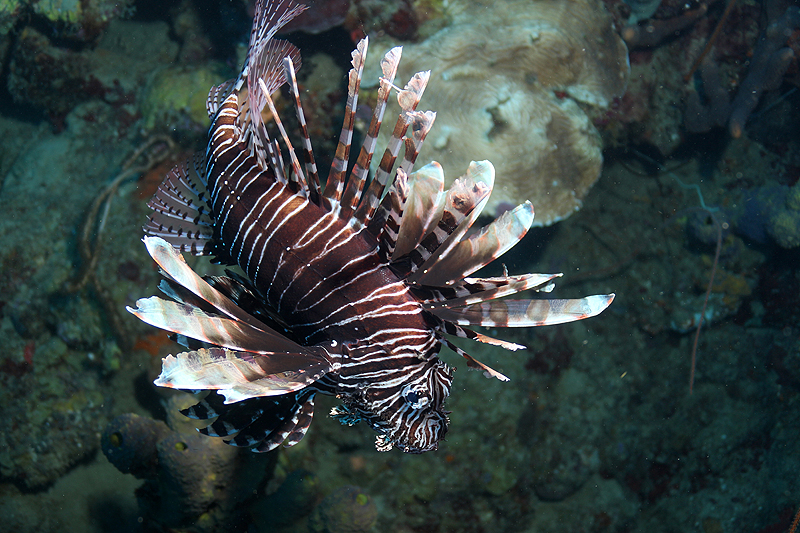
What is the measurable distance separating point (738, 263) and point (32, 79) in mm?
9225

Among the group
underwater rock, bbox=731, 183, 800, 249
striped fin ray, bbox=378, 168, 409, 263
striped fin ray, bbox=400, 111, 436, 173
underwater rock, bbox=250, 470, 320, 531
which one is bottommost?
underwater rock, bbox=731, 183, 800, 249

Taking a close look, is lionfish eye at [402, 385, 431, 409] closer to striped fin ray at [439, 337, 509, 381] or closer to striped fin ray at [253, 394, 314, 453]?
striped fin ray at [439, 337, 509, 381]

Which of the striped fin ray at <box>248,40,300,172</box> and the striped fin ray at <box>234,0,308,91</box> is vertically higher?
the striped fin ray at <box>234,0,308,91</box>

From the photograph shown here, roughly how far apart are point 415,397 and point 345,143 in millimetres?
1100

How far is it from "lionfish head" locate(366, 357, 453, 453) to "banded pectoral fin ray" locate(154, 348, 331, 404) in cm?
35

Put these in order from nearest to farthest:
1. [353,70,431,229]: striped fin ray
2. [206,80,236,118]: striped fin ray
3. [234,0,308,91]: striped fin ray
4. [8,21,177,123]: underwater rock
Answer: [353,70,431,229]: striped fin ray < [234,0,308,91]: striped fin ray < [206,80,236,118]: striped fin ray < [8,21,177,123]: underwater rock

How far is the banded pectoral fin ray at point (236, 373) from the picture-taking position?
1313 mm

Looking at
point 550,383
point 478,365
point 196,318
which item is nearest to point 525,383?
point 550,383

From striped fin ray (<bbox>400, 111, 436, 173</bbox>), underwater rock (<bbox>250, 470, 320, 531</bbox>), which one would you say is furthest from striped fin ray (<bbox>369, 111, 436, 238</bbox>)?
underwater rock (<bbox>250, 470, 320, 531</bbox>)

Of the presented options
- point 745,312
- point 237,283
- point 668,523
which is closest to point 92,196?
point 237,283

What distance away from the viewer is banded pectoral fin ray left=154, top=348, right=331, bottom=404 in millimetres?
1313

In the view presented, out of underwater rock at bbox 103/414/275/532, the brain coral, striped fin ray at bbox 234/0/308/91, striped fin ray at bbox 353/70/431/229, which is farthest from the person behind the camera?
the brain coral

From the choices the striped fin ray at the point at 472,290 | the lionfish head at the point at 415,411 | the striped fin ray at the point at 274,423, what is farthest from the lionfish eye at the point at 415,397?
the striped fin ray at the point at 274,423

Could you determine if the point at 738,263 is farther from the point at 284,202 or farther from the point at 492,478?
the point at 284,202
